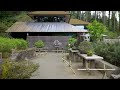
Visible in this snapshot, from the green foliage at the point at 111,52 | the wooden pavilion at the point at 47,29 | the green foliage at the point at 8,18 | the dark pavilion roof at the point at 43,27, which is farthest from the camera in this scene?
the green foliage at the point at 8,18

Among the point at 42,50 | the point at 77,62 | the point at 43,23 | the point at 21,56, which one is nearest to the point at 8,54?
the point at 21,56

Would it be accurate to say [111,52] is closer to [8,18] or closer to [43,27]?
[43,27]

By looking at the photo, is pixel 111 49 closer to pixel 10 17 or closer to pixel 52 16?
pixel 52 16

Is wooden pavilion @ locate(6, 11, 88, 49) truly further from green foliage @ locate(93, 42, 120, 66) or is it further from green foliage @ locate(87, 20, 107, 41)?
green foliage @ locate(93, 42, 120, 66)

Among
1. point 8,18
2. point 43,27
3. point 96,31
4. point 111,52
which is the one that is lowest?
point 111,52

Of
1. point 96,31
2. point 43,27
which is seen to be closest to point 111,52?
point 43,27

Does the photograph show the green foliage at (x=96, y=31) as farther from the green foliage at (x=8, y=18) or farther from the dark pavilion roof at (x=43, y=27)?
the green foliage at (x=8, y=18)

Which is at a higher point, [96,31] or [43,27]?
[43,27]

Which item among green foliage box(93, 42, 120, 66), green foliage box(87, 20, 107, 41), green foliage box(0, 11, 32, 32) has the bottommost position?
green foliage box(93, 42, 120, 66)

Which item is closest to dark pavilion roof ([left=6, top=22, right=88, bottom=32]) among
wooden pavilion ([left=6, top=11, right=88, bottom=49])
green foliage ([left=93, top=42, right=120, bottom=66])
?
wooden pavilion ([left=6, top=11, right=88, bottom=49])

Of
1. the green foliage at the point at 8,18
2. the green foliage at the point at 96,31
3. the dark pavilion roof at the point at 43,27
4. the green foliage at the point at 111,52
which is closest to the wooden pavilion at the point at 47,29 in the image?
the dark pavilion roof at the point at 43,27
